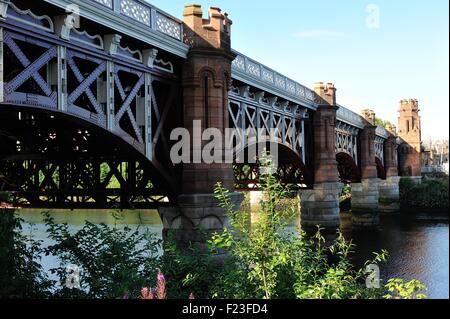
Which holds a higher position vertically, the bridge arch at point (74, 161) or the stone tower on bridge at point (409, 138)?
the stone tower on bridge at point (409, 138)

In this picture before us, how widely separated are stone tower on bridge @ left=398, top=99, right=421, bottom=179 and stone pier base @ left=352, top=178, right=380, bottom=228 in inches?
818

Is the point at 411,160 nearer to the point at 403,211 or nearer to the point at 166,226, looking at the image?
the point at 403,211

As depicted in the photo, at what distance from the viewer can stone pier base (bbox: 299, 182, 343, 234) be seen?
29513mm

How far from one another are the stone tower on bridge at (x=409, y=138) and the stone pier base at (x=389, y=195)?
8.22 metres

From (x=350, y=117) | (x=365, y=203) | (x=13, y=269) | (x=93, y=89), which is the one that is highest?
(x=350, y=117)

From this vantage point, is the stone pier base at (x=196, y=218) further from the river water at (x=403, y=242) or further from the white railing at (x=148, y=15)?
the white railing at (x=148, y=15)

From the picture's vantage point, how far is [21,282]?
24.8 ft

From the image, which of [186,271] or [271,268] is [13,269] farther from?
[271,268]

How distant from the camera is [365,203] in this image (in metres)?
44.5

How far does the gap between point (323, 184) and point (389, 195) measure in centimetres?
2930

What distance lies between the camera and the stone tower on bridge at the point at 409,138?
63287 millimetres

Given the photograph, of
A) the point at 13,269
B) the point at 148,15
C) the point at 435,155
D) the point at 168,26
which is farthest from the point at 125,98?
the point at 435,155

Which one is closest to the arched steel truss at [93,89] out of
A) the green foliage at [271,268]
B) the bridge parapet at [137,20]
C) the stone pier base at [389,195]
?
the bridge parapet at [137,20]
